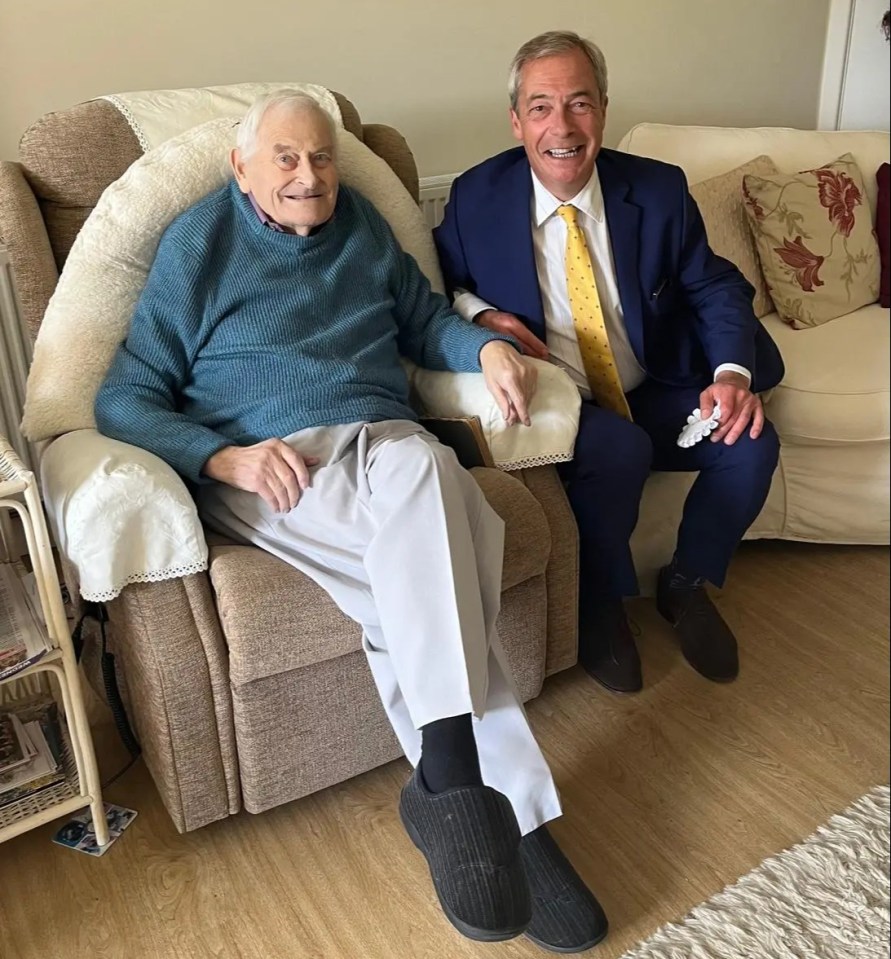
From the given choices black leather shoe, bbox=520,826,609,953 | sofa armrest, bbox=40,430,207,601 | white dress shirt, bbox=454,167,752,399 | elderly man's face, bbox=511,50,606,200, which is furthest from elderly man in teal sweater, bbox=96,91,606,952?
elderly man's face, bbox=511,50,606,200

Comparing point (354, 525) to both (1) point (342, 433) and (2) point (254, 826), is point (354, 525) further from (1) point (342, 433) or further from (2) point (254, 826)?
(2) point (254, 826)

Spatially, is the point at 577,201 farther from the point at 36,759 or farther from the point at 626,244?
the point at 36,759

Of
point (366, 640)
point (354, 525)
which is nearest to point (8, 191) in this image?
point (354, 525)

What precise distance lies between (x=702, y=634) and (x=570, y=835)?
56 centimetres

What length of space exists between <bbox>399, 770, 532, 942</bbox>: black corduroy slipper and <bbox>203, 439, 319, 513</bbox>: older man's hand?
0.49 metres

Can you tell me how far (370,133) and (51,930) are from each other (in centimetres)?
157

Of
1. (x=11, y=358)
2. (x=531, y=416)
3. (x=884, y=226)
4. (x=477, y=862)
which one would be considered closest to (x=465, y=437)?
(x=531, y=416)

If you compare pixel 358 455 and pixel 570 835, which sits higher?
pixel 358 455

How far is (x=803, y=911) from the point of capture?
1.39 meters

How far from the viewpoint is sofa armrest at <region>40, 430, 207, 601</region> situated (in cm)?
134

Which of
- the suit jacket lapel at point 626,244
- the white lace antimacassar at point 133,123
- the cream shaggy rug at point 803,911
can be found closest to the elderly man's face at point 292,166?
the white lace antimacassar at point 133,123

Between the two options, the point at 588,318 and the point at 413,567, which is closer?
the point at 413,567

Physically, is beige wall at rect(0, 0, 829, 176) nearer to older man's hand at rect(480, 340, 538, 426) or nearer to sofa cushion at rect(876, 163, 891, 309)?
sofa cushion at rect(876, 163, 891, 309)

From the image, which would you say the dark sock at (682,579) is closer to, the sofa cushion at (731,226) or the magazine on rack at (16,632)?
the sofa cushion at (731,226)
